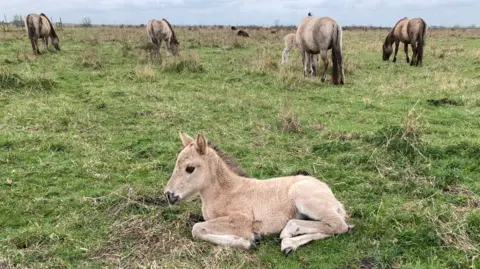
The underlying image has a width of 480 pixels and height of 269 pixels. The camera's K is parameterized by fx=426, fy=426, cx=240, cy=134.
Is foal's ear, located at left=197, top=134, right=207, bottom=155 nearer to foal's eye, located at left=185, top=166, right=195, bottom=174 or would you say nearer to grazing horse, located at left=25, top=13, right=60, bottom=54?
foal's eye, located at left=185, top=166, right=195, bottom=174

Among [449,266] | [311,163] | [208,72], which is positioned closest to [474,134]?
[311,163]

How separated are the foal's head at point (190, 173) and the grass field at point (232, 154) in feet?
1.50

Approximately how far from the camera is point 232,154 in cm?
721

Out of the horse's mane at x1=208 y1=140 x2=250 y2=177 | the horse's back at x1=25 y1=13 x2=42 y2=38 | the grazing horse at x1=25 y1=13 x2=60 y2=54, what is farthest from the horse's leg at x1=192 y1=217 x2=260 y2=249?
the horse's back at x1=25 y1=13 x2=42 y2=38

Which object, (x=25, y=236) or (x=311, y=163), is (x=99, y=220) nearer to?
(x=25, y=236)

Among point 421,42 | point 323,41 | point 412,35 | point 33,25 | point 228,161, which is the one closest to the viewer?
point 228,161

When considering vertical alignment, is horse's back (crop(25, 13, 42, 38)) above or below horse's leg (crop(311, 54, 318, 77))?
above

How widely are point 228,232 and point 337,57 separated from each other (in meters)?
9.91

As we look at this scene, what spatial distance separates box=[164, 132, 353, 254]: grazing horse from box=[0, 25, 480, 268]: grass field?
139 mm

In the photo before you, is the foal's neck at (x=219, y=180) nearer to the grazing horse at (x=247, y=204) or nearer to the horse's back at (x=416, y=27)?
the grazing horse at (x=247, y=204)

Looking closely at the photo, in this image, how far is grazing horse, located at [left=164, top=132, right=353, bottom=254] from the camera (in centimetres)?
437

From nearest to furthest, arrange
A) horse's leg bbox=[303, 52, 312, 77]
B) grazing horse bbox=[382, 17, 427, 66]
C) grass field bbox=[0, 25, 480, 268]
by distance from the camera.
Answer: grass field bbox=[0, 25, 480, 268] < horse's leg bbox=[303, 52, 312, 77] < grazing horse bbox=[382, 17, 427, 66]

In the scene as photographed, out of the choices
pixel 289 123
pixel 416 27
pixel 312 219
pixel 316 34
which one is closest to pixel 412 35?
pixel 416 27

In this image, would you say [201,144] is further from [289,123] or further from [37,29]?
[37,29]
